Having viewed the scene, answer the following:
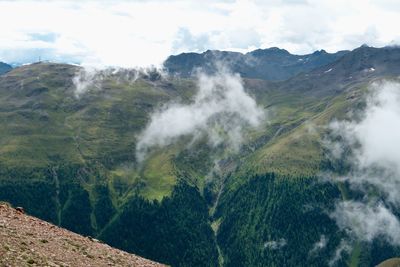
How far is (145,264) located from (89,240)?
27.6 ft

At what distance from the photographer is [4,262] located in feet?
→ 151

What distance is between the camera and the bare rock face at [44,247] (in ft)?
163

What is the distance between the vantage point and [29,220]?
62.4 meters

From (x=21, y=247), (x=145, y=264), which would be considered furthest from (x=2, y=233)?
(x=145, y=264)

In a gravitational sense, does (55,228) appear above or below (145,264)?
above

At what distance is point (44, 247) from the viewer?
5491 cm

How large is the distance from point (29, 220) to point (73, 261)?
444 inches

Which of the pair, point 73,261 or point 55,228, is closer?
point 73,261

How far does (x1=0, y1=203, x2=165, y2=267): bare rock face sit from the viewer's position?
49.7m

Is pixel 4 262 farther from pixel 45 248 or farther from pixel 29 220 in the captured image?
pixel 29 220

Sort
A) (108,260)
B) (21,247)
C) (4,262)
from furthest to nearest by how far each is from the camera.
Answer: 1. (108,260)
2. (21,247)
3. (4,262)

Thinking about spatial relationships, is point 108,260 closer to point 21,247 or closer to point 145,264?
point 145,264

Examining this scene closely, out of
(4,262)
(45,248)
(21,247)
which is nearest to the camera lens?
(4,262)

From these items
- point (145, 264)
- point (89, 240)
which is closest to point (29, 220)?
point (89, 240)
